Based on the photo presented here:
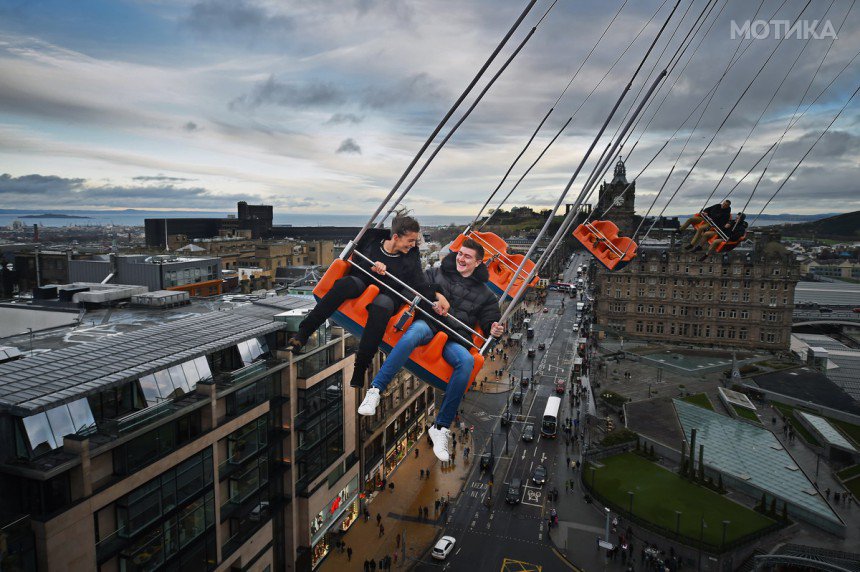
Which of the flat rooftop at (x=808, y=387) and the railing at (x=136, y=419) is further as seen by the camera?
the flat rooftop at (x=808, y=387)

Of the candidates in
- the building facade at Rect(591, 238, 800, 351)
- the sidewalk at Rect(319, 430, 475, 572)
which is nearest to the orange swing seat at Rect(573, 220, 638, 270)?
the sidewalk at Rect(319, 430, 475, 572)

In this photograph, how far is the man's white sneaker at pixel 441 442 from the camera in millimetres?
9156

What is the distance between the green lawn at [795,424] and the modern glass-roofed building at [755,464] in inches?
142

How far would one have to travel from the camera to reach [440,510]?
34.2m

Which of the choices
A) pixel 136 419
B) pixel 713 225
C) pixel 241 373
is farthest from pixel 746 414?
pixel 136 419

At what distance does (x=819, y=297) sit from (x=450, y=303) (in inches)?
4846

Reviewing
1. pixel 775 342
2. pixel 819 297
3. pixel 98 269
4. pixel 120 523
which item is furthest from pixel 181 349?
pixel 819 297

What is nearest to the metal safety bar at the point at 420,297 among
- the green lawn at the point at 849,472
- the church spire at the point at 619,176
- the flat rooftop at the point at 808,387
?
the green lawn at the point at 849,472

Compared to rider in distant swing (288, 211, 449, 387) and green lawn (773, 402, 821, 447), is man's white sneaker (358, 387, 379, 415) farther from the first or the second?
green lawn (773, 402, 821, 447)

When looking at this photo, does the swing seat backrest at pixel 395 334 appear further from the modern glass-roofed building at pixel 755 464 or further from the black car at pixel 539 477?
the modern glass-roofed building at pixel 755 464

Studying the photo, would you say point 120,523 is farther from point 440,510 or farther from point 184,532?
point 440,510

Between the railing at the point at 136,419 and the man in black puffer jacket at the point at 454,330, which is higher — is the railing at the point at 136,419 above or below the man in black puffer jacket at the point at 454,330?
below

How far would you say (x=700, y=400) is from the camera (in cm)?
5241

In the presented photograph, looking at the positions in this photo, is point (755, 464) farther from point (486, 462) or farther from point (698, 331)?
point (698, 331)
